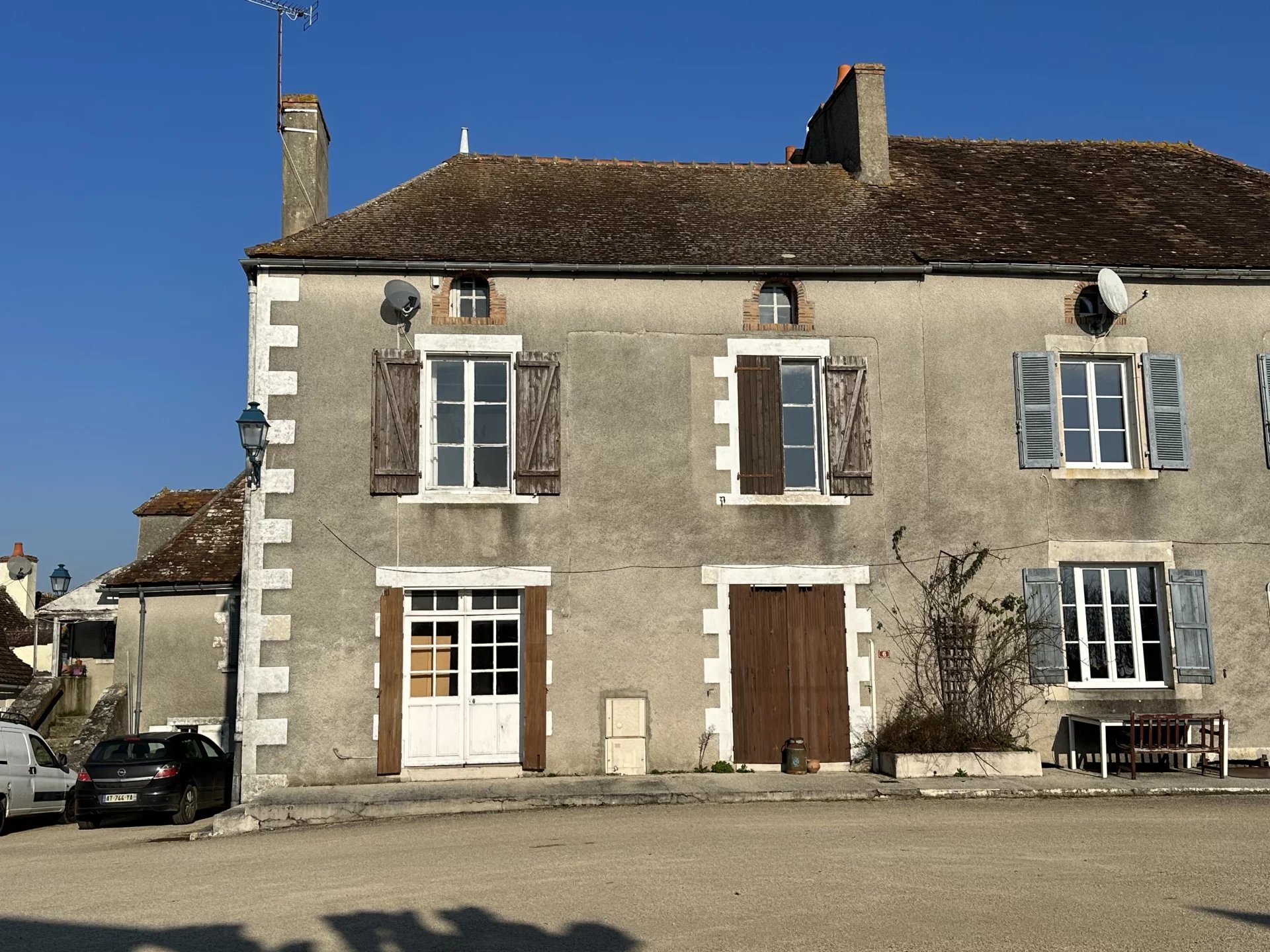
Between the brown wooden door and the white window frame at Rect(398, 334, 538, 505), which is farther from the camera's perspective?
the white window frame at Rect(398, 334, 538, 505)

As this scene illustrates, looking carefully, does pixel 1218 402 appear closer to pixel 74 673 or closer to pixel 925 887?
pixel 925 887

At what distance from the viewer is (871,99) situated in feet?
51.7

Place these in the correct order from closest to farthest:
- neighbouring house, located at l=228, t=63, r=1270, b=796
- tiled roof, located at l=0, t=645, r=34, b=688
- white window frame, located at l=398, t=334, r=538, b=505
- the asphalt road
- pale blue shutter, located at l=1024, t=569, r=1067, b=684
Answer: the asphalt road, neighbouring house, located at l=228, t=63, r=1270, b=796, white window frame, located at l=398, t=334, r=538, b=505, pale blue shutter, located at l=1024, t=569, r=1067, b=684, tiled roof, located at l=0, t=645, r=34, b=688

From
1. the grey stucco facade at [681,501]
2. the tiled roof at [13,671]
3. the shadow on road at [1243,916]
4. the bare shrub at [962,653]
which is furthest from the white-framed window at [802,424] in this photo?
the tiled roof at [13,671]

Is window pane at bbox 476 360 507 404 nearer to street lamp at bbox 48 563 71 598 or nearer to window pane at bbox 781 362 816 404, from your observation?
window pane at bbox 781 362 816 404

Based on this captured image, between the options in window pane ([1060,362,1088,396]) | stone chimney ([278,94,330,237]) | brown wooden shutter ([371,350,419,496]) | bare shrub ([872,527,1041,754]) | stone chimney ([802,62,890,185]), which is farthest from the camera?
stone chimney ([802,62,890,185])

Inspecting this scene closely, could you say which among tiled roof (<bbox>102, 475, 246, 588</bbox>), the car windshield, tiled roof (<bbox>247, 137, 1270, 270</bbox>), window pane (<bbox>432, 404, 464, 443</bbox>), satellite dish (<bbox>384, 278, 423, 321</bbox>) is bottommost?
the car windshield

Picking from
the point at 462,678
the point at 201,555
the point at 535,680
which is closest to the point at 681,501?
Answer: the point at 535,680

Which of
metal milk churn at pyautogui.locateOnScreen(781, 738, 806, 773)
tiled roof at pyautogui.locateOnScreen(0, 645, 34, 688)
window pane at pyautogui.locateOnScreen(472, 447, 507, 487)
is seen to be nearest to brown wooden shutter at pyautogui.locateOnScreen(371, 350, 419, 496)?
window pane at pyautogui.locateOnScreen(472, 447, 507, 487)

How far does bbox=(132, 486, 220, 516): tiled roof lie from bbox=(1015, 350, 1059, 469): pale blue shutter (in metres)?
14.9

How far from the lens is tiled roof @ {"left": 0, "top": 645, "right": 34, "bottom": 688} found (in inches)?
982

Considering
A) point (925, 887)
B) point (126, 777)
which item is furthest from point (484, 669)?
point (925, 887)

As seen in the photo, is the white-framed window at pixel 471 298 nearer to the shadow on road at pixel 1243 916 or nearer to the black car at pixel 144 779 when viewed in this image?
the black car at pixel 144 779

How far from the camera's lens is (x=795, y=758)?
41.0 ft
